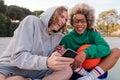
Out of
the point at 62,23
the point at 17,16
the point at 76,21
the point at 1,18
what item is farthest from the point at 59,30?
the point at 17,16

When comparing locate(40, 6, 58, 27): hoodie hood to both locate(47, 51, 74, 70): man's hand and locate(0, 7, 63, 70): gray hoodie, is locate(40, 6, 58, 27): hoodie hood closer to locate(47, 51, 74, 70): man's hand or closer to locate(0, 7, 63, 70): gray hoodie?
locate(0, 7, 63, 70): gray hoodie

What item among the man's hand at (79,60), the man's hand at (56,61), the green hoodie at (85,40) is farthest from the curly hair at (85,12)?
the man's hand at (56,61)

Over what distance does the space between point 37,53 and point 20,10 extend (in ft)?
76.7

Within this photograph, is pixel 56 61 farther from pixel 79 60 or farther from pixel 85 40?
pixel 85 40

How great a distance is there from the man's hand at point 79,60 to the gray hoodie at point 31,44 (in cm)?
25

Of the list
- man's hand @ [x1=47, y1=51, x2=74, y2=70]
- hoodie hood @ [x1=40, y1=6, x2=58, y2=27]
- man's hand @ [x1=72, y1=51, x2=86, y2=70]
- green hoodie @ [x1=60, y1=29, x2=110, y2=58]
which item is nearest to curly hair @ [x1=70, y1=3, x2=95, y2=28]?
green hoodie @ [x1=60, y1=29, x2=110, y2=58]

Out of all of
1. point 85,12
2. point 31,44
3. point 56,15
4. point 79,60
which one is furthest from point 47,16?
point 85,12

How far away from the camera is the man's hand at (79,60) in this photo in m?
3.14

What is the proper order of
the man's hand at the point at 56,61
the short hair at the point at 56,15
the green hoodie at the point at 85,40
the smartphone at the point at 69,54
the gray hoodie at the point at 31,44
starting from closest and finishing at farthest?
the man's hand at the point at 56,61 → the gray hoodie at the point at 31,44 → the smartphone at the point at 69,54 → the short hair at the point at 56,15 → the green hoodie at the point at 85,40

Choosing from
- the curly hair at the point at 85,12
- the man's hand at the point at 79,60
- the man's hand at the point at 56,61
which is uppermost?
the curly hair at the point at 85,12

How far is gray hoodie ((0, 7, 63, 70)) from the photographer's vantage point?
108 inches

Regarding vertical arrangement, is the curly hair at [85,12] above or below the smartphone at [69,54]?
above

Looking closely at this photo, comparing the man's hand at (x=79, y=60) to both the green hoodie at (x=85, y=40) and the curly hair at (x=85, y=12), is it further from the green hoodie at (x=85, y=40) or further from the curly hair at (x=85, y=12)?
the curly hair at (x=85, y=12)

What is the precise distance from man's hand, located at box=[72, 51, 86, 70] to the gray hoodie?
254mm
